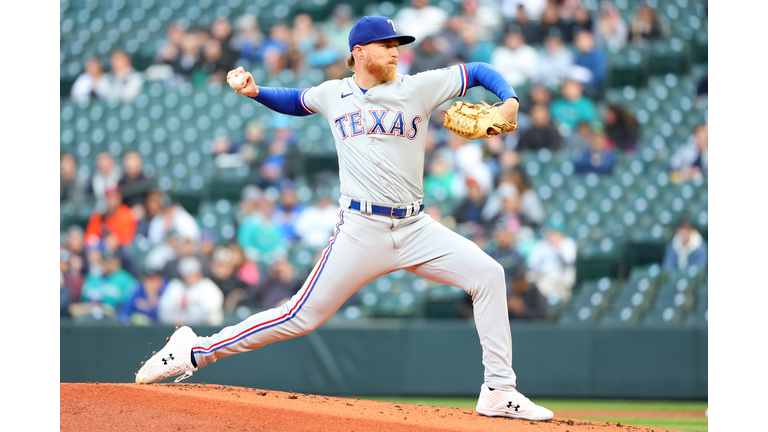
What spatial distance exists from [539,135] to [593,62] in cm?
122

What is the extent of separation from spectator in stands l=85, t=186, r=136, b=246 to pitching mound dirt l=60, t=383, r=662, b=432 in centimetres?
398

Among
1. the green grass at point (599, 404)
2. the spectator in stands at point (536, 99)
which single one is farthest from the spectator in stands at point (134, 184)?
the spectator in stands at point (536, 99)

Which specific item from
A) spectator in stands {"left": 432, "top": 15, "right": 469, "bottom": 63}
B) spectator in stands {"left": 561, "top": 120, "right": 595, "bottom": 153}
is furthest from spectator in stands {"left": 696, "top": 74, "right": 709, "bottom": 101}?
spectator in stands {"left": 432, "top": 15, "right": 469, "bottom": 63}

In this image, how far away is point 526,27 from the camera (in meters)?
8.81

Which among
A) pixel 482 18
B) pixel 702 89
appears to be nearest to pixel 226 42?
pixel 482 18

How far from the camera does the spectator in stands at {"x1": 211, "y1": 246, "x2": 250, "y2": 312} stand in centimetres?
646

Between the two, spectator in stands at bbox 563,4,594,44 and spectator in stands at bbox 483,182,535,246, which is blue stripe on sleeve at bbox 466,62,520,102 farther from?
spectator in stands at bbox 563,4,594,44

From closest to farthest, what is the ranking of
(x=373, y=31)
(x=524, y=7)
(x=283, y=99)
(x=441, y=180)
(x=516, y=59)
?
1. (x=373, y=31)
2. (x=283, y=99)
3. (x=441, y=180)
4. (x=516, y=59)
5. (x=524, y=7)

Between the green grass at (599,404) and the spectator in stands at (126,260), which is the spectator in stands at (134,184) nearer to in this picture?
the spectator in stands at (126,260)

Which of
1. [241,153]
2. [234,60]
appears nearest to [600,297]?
[241,153]

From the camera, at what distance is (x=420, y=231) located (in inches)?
123

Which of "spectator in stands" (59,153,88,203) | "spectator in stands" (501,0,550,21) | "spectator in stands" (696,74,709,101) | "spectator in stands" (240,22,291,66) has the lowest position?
"spectator in stands" (59,153,88,203)

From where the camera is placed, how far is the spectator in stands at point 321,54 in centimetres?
873

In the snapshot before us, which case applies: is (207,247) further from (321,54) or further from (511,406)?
(511,406)
